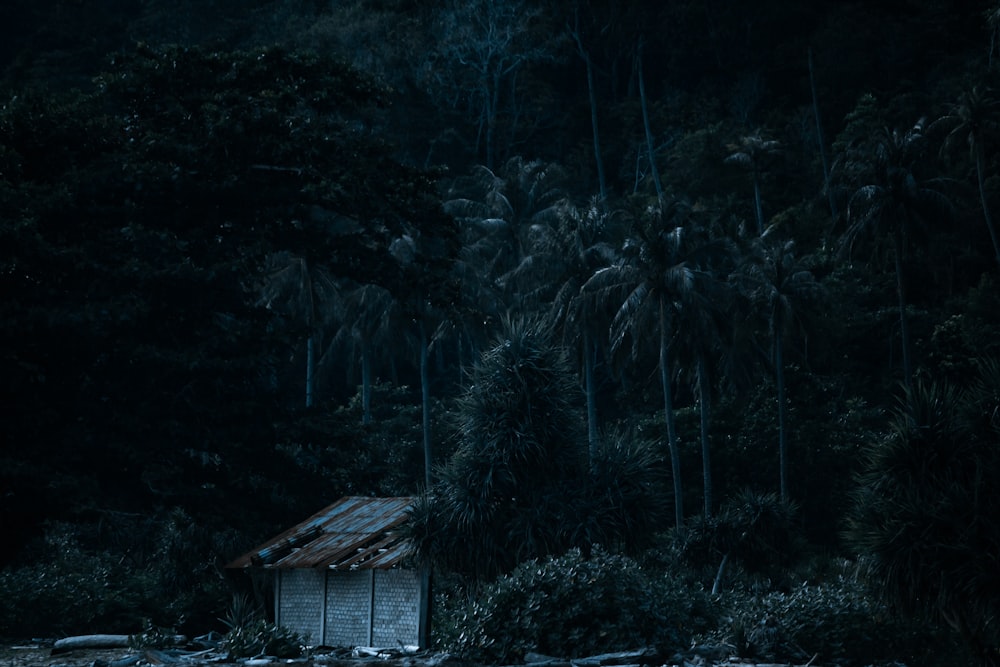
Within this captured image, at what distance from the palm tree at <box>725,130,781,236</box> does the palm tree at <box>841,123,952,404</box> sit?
1213cm

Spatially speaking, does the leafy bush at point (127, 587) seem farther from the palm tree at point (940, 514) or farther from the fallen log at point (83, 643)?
the palm tree at point (940, 514)

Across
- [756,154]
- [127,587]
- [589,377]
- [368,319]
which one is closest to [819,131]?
[756,154]

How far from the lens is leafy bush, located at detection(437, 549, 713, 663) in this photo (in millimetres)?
21344

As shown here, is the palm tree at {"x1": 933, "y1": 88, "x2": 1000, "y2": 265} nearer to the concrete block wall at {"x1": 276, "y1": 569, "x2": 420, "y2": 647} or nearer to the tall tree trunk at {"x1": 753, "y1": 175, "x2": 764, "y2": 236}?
the tall tree trunk at {"x1": 753, "y1": 175, "x2": 764, "y2": 236}

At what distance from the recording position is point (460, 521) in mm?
25859

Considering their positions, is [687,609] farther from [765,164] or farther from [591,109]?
[591,109]

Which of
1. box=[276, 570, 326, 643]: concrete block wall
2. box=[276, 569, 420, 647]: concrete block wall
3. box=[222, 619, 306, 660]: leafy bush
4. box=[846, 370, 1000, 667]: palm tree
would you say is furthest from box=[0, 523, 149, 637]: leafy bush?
box=[846, 370, 1000, 667]: palm tree

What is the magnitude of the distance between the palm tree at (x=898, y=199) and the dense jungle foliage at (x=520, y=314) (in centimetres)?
13

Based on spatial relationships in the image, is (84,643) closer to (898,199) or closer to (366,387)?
(366,387)

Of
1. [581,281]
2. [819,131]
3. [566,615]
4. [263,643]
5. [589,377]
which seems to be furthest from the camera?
[819,131]

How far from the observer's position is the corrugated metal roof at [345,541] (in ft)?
85.5

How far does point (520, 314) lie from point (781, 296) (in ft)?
73.3

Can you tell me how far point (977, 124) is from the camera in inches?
2032

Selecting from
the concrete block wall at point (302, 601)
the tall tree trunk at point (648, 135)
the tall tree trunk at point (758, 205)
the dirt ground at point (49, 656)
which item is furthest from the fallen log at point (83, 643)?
the tall tree trunk at point (648, 135)
